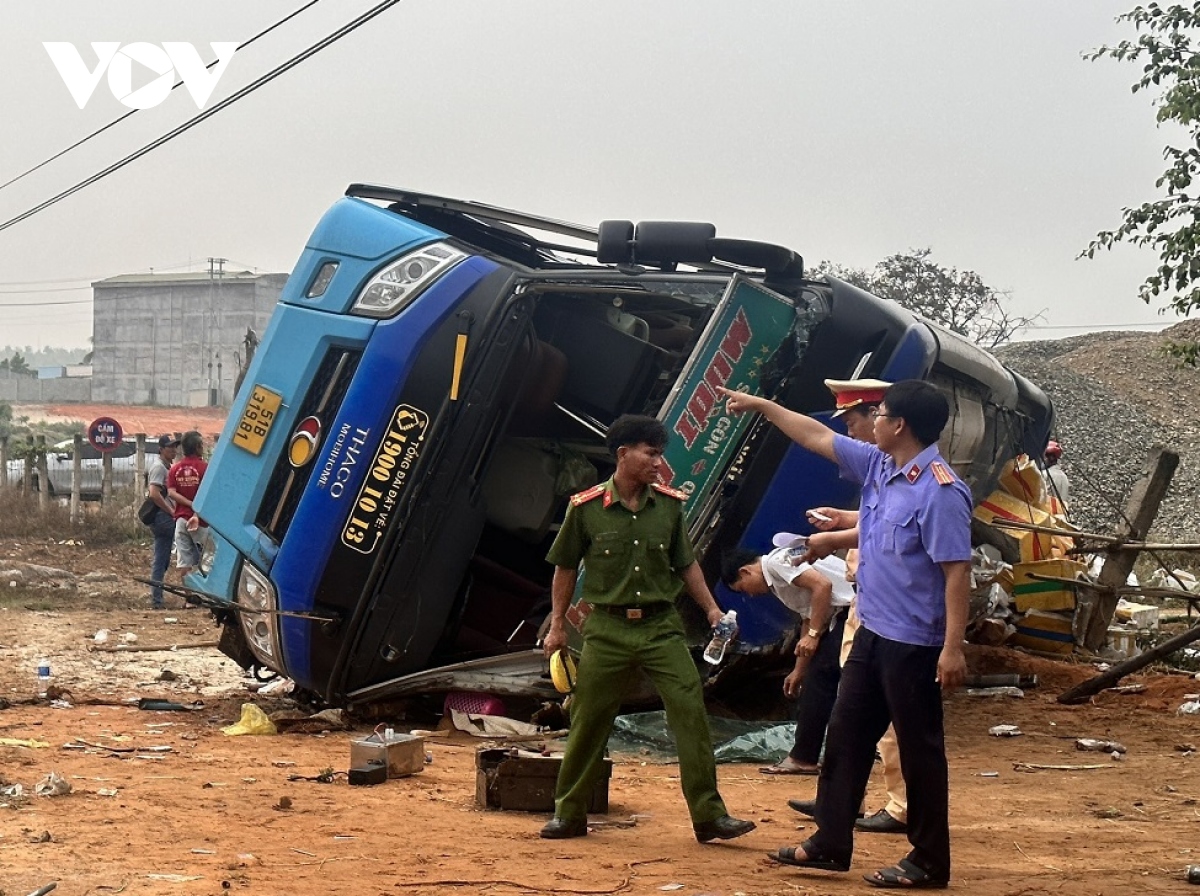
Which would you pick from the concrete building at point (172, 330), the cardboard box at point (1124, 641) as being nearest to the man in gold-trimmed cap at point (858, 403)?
the cardboard box at point (1124, 641)

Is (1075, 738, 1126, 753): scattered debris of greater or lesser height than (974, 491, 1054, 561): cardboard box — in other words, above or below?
below

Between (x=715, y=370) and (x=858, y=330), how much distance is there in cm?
85

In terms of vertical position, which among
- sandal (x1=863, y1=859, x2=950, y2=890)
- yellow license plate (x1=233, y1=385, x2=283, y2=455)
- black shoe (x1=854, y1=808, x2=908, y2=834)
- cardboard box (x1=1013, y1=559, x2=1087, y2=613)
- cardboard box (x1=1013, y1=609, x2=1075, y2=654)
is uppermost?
yellow license plate (x1=233, y1=385, x2=283, y2=455)

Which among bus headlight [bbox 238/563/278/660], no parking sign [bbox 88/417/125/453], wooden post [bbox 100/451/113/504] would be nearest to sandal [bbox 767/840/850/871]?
bus headlight [bbox 238/563/278/660]

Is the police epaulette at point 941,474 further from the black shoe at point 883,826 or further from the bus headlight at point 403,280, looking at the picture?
the bus headlight at point 403,280

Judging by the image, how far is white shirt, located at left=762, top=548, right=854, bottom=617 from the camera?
6414 millimetres

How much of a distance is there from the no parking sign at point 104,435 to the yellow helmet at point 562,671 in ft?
56.2

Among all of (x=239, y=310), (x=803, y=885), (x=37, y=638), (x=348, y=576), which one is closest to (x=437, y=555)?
(x=348, y=576)

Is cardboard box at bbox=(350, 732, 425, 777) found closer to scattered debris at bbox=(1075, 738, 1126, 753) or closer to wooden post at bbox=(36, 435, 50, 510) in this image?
scattered debris at bbox=(1075, 738, 1126, 753)

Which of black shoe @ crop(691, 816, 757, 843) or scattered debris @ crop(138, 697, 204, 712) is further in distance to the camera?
scattered debris @ crop(138, 697, 204, 712)

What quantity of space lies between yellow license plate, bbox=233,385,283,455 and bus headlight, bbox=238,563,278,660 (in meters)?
0.62

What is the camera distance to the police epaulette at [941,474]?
15.7 ft

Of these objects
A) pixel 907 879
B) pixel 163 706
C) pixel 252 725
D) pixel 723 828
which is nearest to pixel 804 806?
pixel 723 828

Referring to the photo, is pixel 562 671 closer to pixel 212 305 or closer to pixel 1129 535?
pixel 1129 535
